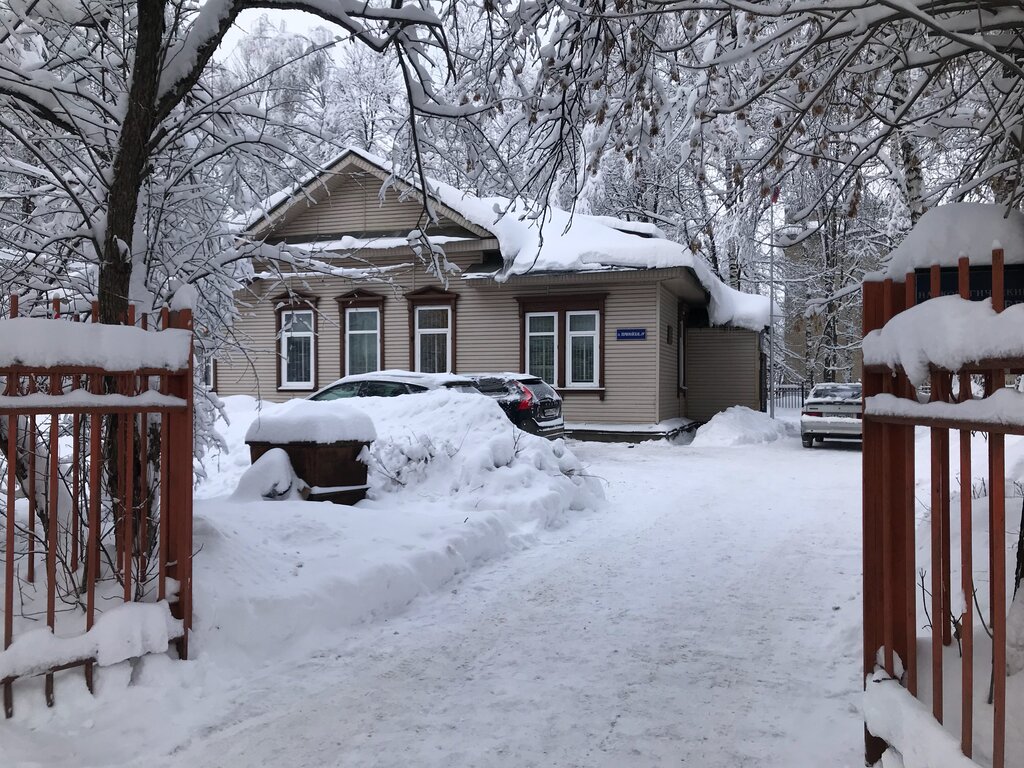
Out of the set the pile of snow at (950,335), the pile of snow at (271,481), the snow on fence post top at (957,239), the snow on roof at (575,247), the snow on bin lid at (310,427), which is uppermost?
the snow on roof at (575,247)

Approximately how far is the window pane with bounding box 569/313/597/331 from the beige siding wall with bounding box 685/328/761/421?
559 cm

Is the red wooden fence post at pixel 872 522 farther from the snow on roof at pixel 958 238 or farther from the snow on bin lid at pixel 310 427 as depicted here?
the snow on bin lid at pixel 310 427

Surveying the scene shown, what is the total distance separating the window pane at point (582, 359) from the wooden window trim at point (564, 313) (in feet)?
0.83

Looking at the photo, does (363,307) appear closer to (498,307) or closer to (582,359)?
(498,307)

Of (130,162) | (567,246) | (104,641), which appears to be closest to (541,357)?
(567,246)

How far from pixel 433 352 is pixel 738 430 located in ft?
26.9

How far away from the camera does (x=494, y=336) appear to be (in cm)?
2077

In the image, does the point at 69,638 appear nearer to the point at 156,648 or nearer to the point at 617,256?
the point at 156,648

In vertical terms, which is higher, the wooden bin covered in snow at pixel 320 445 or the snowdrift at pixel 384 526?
the wooden bin covered in snow at pixel 320 445

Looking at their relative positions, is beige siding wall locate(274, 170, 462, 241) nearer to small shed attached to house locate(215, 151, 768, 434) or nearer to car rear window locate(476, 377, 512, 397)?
small shed attached to house locate(215, 151, 768, 434)

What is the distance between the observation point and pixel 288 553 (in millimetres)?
5613

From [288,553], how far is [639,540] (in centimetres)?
352

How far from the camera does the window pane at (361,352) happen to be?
856 inches

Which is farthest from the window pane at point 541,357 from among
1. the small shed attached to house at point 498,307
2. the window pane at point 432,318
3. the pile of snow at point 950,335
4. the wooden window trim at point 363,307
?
the pile of snow at point 950,335
